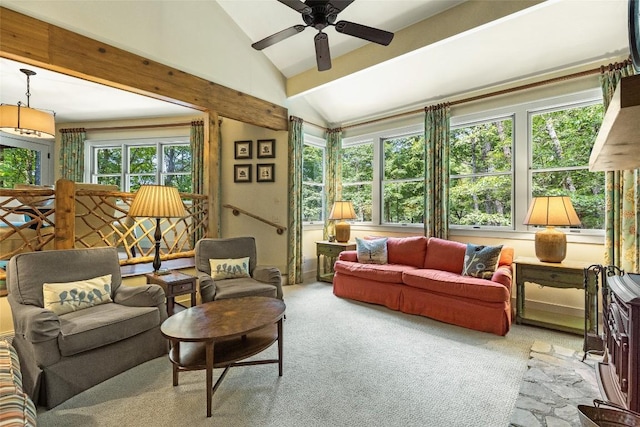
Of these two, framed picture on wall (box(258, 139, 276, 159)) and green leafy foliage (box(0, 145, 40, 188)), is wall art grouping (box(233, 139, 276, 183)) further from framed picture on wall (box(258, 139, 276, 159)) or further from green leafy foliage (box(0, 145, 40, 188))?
green leafy foliage (box(0, 145, 40, 188))

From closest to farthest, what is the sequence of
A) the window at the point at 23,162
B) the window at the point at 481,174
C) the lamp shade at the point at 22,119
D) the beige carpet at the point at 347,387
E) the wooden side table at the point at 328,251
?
the beige carpet at the point at 347,387, the lamp shade at the point at 22,119, the window at the point at 481,174, the wooden side table at the point at 328,251, the window at the point at 23,162

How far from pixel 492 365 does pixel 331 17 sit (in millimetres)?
3064

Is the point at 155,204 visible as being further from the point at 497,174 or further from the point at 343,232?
the point at 497,174

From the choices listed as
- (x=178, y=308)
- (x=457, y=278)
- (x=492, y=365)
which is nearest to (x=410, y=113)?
(x=457, y=278)

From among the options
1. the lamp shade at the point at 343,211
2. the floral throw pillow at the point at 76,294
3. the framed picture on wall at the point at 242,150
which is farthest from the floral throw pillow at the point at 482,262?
the framed picture on wall at the point at 242,150

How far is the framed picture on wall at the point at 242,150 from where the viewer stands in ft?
17.1

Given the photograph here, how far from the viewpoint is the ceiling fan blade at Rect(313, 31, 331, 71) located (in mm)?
2596

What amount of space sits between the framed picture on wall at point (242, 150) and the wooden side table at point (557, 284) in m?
4.22

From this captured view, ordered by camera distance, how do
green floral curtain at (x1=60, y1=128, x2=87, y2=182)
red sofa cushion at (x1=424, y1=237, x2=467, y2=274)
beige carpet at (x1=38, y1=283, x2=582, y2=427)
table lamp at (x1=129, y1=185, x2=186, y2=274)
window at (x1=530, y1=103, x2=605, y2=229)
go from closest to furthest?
1. beige carpet at (x1=38, y1=283, x2=582, y2=427)
2. table lamp at (x1=129, y1=185, x2=186, y2=274)
3. window at (x1=530, y1=103, x2=605, y2=229)
4. red sofa cushion at (x1=424, y1=237, x2=467, y2=274)
5. green floral curtain at (x1=60, y1=128, x2=87, y2=182)

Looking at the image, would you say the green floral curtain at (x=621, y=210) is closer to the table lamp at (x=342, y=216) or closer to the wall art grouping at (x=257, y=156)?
the table lamp at (x=342, y=216)

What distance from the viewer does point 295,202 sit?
4852 millimetres

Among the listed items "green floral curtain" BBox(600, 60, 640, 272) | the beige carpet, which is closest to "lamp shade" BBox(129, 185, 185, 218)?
the beige carpet

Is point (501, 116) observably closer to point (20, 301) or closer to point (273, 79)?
point (273, 79)

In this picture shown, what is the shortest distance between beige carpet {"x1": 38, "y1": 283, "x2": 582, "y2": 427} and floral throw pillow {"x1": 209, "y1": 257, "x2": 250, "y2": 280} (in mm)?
824
